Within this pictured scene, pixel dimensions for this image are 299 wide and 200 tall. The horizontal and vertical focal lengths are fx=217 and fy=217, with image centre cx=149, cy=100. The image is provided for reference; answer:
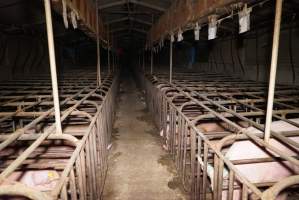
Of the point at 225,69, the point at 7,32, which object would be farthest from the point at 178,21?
the point at 7,32

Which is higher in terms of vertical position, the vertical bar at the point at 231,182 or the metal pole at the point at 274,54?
the metal pole at the point at 274,54

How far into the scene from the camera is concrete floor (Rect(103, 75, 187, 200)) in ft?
10.6

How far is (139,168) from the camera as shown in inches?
155

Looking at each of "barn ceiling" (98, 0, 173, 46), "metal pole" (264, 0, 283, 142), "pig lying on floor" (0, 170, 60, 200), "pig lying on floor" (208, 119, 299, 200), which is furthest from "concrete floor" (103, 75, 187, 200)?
"barn ceiling" (98, 0, 173, 46)

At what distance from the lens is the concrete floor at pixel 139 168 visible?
323 centimetres

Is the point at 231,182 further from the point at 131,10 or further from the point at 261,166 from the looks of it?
the point at 131,10

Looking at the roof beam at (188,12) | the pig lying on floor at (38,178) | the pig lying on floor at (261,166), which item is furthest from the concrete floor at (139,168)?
the roof beam at (188,12)

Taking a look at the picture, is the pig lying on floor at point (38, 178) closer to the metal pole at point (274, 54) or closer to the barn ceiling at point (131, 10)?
the metal pole at point (274, 54)

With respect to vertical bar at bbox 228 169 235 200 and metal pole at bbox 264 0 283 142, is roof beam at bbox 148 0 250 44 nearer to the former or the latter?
metal pole at bbox 264 0 283 142

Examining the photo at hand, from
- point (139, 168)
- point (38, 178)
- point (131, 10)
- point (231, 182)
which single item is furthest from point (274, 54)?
point (131, 10)

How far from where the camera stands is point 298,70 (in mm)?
5430

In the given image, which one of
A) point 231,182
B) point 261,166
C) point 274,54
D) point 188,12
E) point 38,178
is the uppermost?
point 188,12

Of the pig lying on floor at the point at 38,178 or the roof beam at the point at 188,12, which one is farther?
the roof beam at the point at 188,12

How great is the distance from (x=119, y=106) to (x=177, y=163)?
5.18 meters
